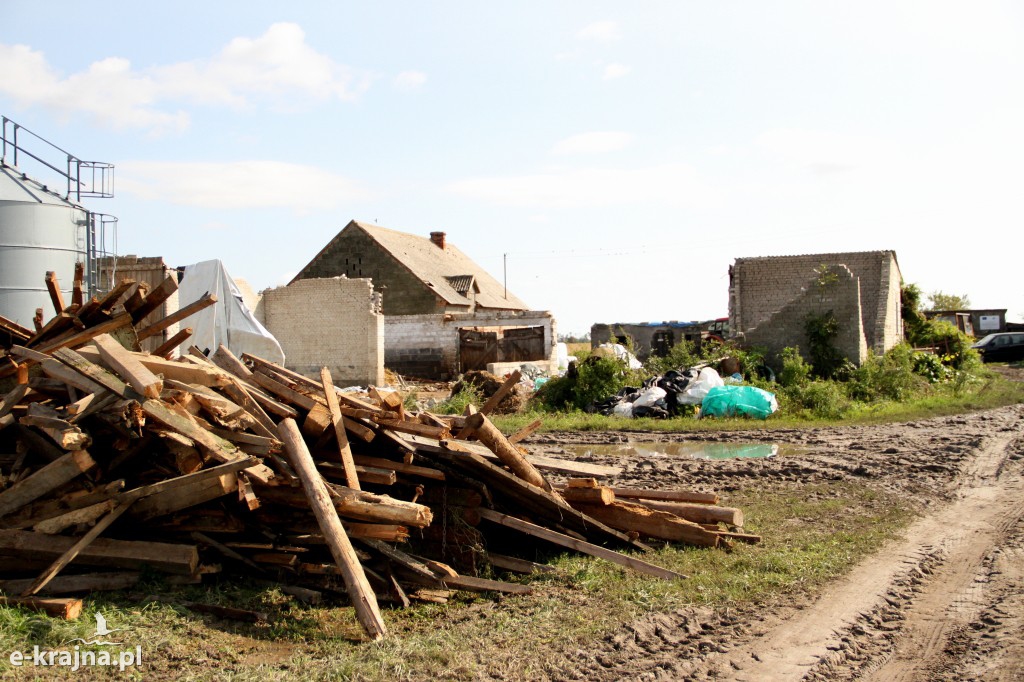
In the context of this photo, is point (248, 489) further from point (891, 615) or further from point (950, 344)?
point (950, 344)

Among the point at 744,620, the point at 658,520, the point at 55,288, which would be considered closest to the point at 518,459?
the point at 658,520

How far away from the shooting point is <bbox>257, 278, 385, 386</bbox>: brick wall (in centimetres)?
2334

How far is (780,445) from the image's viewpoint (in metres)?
13.4

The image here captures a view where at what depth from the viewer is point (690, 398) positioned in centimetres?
1706

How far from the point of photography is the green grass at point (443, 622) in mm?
4414

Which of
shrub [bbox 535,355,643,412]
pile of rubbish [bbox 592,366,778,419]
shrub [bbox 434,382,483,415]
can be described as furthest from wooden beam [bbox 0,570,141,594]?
shrub [bbox 535,355,643,412]

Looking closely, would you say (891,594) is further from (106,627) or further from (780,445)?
(780,445)

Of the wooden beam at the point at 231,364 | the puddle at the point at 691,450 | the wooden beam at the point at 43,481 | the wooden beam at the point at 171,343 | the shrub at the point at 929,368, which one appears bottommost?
the puddle at the point at 691,450

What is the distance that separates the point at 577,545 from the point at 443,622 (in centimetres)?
147

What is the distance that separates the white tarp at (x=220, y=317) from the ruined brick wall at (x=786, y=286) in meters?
13.0

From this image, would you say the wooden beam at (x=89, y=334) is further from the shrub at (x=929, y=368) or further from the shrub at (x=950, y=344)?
the shrub at (x=950, y=344)
